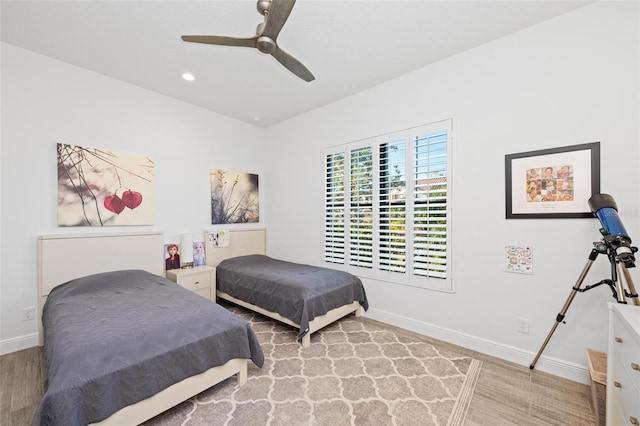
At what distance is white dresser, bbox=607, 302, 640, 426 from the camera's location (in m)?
1.20

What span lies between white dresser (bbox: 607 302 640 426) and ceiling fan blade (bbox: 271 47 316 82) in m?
2.48

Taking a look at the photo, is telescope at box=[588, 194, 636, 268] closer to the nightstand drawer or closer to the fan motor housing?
the fan motor housing

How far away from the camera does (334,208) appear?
3.81m

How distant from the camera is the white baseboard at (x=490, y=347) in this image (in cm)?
214

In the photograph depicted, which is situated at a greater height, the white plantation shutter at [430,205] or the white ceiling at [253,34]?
the white ceiling at [253,34]

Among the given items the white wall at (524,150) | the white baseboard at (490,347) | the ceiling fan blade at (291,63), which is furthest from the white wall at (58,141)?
the white baseboard at (490,347)

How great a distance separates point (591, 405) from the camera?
6.08 ft

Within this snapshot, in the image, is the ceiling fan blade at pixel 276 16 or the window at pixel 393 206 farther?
the window at pixel 393 206

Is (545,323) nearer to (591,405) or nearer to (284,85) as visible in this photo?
(591,405)

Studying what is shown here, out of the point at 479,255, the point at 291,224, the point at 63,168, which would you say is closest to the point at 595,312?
the point at 479,255

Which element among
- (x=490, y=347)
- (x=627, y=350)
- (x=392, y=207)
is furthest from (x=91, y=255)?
(x=627, y=350)

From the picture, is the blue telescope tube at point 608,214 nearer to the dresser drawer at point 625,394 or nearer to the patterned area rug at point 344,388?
the dresser drawer at point 625,394

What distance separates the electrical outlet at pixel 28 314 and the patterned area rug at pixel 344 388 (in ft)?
6.48

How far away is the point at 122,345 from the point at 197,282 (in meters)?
1.91
